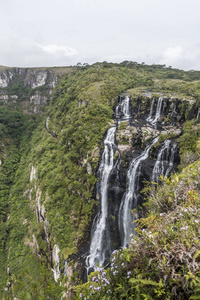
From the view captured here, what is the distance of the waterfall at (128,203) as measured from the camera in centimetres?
1521

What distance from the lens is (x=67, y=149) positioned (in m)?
24.4

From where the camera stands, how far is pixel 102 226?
15891mm

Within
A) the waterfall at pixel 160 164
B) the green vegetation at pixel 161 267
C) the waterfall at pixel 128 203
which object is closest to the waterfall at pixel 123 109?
the waterfall at pixel 160 164

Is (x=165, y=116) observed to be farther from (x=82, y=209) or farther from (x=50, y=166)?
(x=50, y=166)

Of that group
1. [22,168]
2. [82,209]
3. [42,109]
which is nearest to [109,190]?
[82,209]

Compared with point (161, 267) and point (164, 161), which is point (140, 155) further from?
point (161, 267)

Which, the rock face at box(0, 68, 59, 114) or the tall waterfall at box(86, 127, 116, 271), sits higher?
the rock face at box(0, 68, 59, 114)

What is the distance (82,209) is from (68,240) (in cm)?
332

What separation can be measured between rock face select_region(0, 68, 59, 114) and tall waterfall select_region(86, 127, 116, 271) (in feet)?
164

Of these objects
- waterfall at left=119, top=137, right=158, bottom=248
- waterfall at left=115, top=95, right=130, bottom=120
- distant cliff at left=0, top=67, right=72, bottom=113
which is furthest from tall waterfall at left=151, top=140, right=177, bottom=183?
distant cliff at left=0, top=67, right=72, bottom=113

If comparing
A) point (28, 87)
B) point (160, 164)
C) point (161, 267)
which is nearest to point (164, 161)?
point (160, 164)

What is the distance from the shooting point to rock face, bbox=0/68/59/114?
62812 millimetres

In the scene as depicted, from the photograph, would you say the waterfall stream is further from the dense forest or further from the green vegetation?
the green vegetation

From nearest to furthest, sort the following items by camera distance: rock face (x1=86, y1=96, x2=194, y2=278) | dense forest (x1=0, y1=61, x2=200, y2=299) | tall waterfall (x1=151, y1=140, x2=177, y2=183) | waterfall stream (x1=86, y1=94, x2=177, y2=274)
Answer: dense forest (x1=0, y1=61, x2=200, y2=299), waterfall stream (x1=86, y1=94, x2=177, y2=274), rock face (x1=86, y1=96, x2=194, y2=278), tall waterfall (x1=151, y1=140, x2=177, y2=183)
